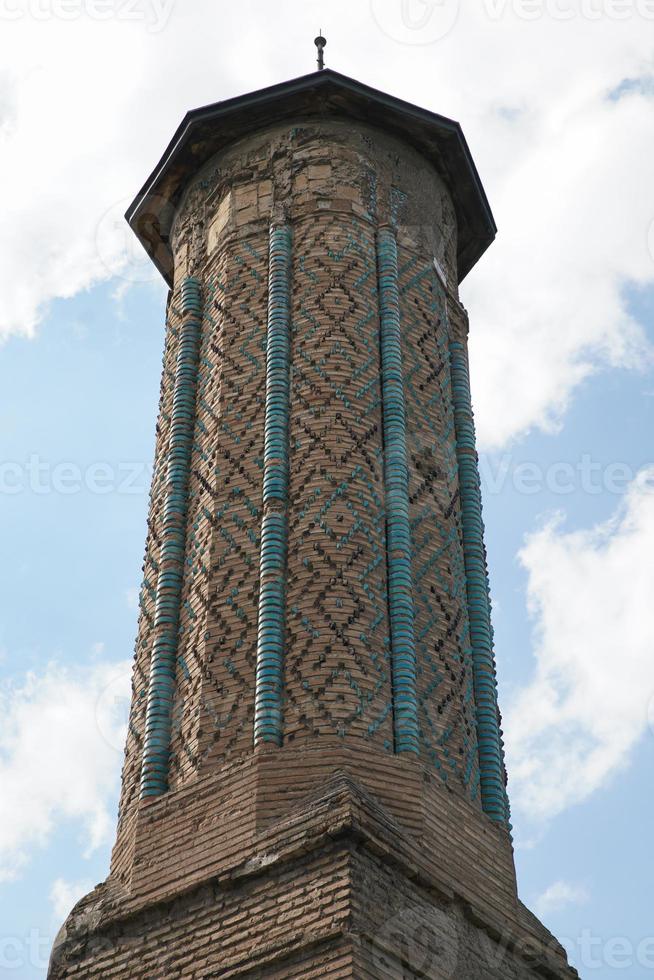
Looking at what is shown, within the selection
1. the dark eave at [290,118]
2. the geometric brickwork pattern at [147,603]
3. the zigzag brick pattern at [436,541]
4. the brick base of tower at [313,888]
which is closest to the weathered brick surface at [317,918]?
the brick base of tower at [313,888]

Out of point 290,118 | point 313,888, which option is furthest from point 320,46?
point 313,888

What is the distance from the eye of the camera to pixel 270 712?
6.69 meters

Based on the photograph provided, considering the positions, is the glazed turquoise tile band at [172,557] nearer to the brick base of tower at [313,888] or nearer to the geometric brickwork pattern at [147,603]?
the geometric brickwork pattern at [147,603]

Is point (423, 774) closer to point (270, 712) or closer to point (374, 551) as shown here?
point (270, 712)

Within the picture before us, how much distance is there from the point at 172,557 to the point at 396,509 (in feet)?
4.02

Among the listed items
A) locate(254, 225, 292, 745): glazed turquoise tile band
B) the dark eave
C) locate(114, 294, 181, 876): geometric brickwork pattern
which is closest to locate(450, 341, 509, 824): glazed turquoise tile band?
locate(254, 225, 292, 745): glazed turquoise tile band

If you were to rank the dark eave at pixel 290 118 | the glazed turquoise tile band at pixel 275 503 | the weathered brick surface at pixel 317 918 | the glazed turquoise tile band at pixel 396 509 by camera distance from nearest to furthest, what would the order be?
the weathered brick surface at pixel 317 918, the glazed turquoise tile band at pixel 275 503, the glazed turquoise tile band at pixel 396 509, the dark eave at pixel 290 118

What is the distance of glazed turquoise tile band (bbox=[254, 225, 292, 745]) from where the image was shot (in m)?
6.77

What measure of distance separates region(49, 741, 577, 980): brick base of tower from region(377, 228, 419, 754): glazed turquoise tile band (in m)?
0.35

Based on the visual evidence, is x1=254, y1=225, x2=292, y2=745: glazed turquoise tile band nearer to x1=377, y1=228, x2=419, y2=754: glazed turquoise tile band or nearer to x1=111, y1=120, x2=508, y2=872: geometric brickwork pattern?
x1=111, y1=120, x2=508, y2=872: geometric brickwork pattern

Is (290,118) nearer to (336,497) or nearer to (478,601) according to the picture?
(336,497)

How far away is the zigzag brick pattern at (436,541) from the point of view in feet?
23.1

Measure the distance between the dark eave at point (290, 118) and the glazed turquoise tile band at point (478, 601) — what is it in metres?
1.48

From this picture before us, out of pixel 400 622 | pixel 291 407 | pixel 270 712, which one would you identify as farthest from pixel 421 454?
pixel 270 712
